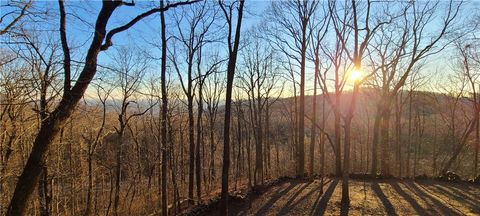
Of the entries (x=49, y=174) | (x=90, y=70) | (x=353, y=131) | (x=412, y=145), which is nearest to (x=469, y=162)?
(x=412, y=145)

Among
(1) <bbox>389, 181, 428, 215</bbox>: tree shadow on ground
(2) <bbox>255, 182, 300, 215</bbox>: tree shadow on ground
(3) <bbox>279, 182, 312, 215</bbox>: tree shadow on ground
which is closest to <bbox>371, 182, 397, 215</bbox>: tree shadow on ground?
(1) <bbox>389, 181, 428, 215</bbox>: tree shadow on ground

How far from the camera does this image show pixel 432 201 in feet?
44.5

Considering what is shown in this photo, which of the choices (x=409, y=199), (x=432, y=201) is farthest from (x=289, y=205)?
(x=432, y=201)

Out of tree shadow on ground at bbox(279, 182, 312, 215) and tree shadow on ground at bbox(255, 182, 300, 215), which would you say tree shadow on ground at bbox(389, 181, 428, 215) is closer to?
tree shadow on ground at bbox(279, 182, 312, 215)

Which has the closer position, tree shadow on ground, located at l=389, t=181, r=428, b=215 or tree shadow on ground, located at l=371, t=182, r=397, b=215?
tree shadow on ground, located at l=389, t=181, r=428, b=215

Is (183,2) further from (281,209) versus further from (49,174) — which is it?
(49,174)

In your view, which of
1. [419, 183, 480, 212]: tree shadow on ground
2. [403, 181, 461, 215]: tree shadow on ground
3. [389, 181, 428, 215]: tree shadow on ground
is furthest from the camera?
[419, 183, 480, 212]: tree shadow on ground

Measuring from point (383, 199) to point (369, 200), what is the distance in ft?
2.22

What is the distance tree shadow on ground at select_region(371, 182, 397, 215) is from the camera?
12.4 m

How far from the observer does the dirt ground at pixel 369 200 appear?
488 inches

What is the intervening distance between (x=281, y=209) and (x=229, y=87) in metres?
5.48

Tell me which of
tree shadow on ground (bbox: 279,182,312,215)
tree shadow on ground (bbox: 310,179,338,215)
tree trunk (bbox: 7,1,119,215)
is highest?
tree trunk (bbox: 7,1,119,215)

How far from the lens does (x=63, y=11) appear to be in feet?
20.4

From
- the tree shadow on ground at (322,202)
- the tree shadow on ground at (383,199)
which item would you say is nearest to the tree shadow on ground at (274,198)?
the tree shadow on ground at (322,202)
